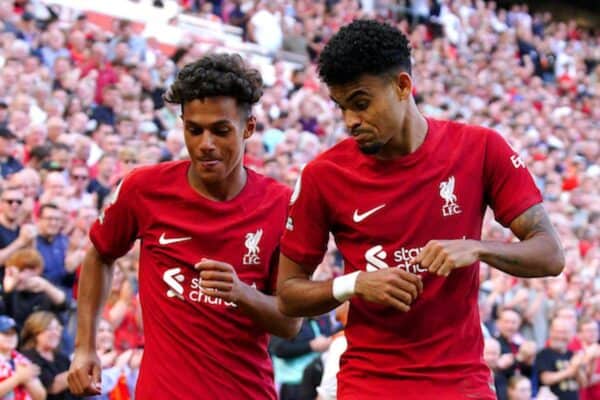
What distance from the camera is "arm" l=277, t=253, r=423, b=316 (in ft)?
11.7

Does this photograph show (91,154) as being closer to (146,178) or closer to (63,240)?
(63,240)

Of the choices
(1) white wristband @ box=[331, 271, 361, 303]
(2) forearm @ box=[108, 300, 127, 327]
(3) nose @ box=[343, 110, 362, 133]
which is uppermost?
(3) nose @ box=[343, 110, 362, 133]

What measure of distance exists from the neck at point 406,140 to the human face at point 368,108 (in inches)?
4.3

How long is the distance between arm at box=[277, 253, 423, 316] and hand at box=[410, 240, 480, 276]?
91mm

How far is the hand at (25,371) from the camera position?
6.28m

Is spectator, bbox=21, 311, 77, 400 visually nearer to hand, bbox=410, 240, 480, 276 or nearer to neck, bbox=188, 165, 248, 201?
neck, bbox=188, 165, 248, 201

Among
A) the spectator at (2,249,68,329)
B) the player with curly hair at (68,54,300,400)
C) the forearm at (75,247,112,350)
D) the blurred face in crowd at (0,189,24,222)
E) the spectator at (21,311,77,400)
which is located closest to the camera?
the player with curly hair at (68,54,300,400)

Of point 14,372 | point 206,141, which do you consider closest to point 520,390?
point 14,372

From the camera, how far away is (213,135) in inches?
178

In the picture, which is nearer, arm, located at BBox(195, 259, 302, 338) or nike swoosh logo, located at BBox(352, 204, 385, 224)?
nike swoosh logo, located at BBox(352, 204, 385, 224)

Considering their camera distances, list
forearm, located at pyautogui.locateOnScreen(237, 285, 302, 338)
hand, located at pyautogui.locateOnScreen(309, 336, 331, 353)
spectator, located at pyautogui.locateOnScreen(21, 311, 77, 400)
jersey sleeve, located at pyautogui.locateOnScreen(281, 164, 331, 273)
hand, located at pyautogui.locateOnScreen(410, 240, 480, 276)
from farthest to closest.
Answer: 1. hand, located at pyautogui.locateOnScreen(309, 336, 331, 353)
2. spectator, located at pyautogui.locateOnScreen(21, 311, 77, 400)
3. forearm, located at pyautogui.locateOnScreen(237, 285, 302, 338)
4. jersey sleeve, located at pyautogui.locateOnScreen(281, 164, 331, 273)
5. hand, located at pyautogui.locateOnScreen(410, 240, 480, 276)

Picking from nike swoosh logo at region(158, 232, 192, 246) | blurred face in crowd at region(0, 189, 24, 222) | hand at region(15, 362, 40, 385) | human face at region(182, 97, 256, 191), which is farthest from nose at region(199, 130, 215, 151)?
blurred face in crowd at region(0, 189, 24, 222)

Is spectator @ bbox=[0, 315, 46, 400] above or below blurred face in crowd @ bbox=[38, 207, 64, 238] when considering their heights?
below

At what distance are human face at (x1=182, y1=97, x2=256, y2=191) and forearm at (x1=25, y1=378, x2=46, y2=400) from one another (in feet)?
7.45
